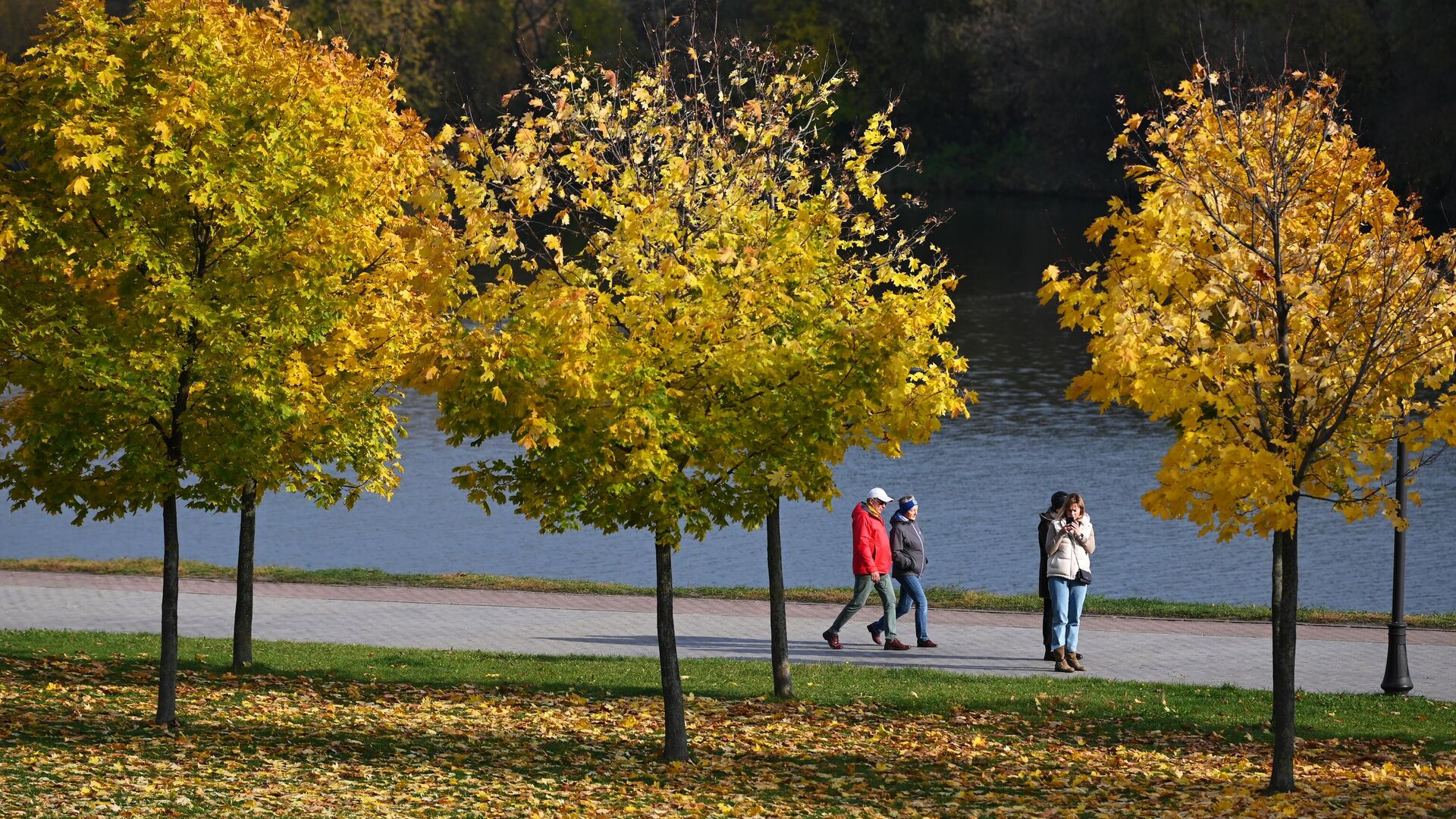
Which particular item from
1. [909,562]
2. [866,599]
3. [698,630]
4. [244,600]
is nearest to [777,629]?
[866,599]

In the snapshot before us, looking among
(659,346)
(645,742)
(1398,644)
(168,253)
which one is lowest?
(645,742)

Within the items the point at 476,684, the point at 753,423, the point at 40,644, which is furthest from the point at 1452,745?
the point at 40,644

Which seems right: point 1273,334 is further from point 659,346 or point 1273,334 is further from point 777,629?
point 777,629

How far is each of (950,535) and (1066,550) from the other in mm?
9251

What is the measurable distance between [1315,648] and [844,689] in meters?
5.53

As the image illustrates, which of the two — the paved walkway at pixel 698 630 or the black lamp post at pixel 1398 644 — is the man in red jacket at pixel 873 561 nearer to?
the paved walkway at pixel 698 630

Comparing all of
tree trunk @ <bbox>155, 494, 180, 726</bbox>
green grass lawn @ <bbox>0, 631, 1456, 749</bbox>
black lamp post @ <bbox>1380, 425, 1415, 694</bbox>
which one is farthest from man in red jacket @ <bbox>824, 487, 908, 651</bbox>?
tree trunk @ <bbox>155, 494, 180, 726</bbox>

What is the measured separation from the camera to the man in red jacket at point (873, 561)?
659 inches

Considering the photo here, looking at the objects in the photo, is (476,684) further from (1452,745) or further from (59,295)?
(1452,745)

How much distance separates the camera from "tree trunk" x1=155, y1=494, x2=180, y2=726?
12.7 m

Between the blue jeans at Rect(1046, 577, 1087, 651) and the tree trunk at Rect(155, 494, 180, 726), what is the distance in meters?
8.01

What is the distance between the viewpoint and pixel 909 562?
56.2ft

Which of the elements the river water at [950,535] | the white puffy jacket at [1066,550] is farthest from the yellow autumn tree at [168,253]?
the river water at [950,535]

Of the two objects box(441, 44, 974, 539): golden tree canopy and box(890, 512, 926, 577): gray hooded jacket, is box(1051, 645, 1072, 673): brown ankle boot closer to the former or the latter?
box(890, 512, 926, 577): gray hooded jacket
